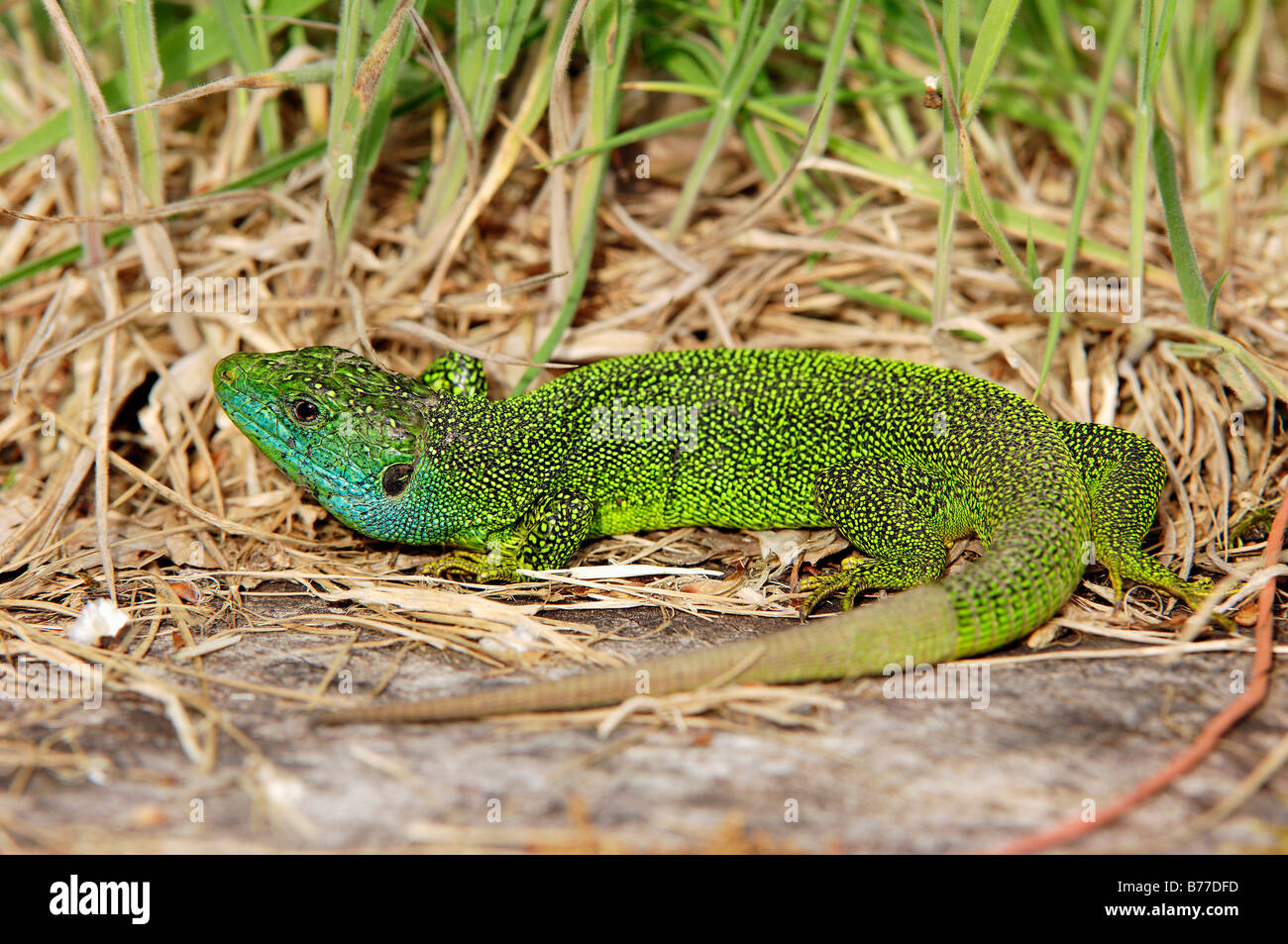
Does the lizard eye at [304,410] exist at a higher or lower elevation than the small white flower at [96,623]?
higher

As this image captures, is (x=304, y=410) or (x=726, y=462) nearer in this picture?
(x=304, y=410)

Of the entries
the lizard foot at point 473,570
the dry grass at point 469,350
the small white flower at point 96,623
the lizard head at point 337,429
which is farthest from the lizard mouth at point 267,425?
the small white flower at point 96,623

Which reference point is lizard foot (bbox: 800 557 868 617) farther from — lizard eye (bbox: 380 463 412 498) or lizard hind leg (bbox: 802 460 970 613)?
lizard eye (bbox: 380 463 412 498)

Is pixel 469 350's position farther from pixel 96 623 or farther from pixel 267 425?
pixel 96 623

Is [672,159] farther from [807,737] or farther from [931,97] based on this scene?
[807,737]

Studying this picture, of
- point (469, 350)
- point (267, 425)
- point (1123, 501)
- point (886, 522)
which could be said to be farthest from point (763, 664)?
point (267, 425)

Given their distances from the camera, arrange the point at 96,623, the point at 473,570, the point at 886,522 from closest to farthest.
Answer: the point at 96,623, the point at 886,522, the point at 473,570

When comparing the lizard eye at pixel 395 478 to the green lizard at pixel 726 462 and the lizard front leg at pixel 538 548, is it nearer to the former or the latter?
the green lizard at pixel 726 462
